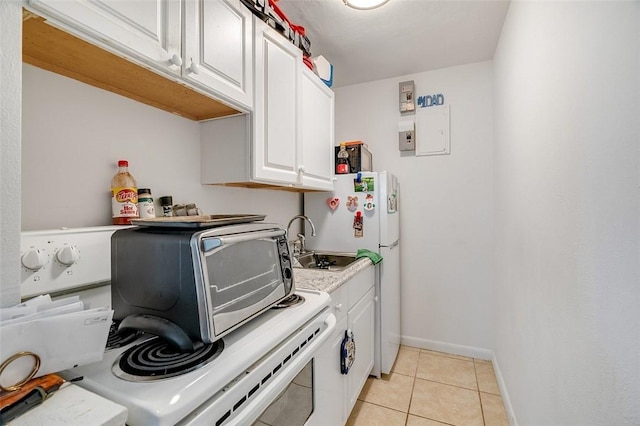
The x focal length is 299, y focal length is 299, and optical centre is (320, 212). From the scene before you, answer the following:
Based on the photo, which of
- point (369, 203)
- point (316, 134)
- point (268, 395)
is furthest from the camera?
point (369, 203)

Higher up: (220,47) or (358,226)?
(220,47)

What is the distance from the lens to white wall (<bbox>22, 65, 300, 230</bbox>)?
36.6 inches

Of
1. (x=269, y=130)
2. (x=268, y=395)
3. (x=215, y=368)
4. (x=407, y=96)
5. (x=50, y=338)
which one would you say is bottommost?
(x=268, y=395)

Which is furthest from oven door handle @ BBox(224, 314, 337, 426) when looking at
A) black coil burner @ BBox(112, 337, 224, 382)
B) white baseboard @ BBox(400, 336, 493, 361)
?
white baseboard @ BBox(400, 336, 493, 361)

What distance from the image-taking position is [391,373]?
2270 mm

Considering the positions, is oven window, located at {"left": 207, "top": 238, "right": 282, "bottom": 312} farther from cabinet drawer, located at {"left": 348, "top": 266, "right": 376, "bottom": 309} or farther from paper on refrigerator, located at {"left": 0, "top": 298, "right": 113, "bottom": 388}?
cabinet drawer, located at {"left": 348, "top": 266, "right": 376, "bottom": 309}

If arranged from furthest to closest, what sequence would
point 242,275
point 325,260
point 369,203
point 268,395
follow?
point 325,260
point 369,203
point 242,275
point 268,395

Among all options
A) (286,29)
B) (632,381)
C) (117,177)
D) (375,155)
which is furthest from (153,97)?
(375,155)

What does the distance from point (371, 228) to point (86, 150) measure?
67.1 inches

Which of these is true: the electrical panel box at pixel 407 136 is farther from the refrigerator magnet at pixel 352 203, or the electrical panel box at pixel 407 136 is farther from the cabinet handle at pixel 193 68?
the cabinet handle at pixel 193 68

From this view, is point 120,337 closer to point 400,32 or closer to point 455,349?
point 400,32

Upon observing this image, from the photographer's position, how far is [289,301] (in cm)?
113

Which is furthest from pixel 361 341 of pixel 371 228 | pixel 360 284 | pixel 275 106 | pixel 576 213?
pixel 275 106

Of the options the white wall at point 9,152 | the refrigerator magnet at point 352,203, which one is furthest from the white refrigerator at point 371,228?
the white wall at point 9,152
